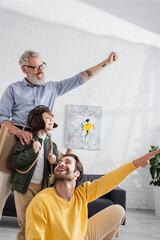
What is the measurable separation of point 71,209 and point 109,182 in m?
0.30

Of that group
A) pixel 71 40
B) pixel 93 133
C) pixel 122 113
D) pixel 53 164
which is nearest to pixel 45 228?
pixel 53 164

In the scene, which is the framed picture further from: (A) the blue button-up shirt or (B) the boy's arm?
(B) the boy's arm

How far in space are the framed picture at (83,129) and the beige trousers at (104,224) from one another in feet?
10.8

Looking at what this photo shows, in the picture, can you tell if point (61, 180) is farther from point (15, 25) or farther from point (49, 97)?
point (15, 25)

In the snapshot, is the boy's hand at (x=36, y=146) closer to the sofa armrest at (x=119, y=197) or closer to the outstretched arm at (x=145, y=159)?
the outstretched arm at (x=145, y=159)

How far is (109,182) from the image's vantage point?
5.62 feet

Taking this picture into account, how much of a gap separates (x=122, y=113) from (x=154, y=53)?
147cm

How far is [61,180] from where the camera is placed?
1670 mm

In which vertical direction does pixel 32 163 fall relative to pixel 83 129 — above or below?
below

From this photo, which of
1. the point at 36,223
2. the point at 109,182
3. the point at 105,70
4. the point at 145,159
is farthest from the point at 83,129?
the point at 36,223

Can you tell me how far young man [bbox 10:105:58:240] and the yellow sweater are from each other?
13 cm

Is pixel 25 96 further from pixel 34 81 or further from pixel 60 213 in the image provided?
pixel 60 213

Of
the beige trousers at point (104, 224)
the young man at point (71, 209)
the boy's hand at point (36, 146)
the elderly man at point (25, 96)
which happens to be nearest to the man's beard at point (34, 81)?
the elderly man at point (25, 96)

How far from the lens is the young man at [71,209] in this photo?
59.1 inches
